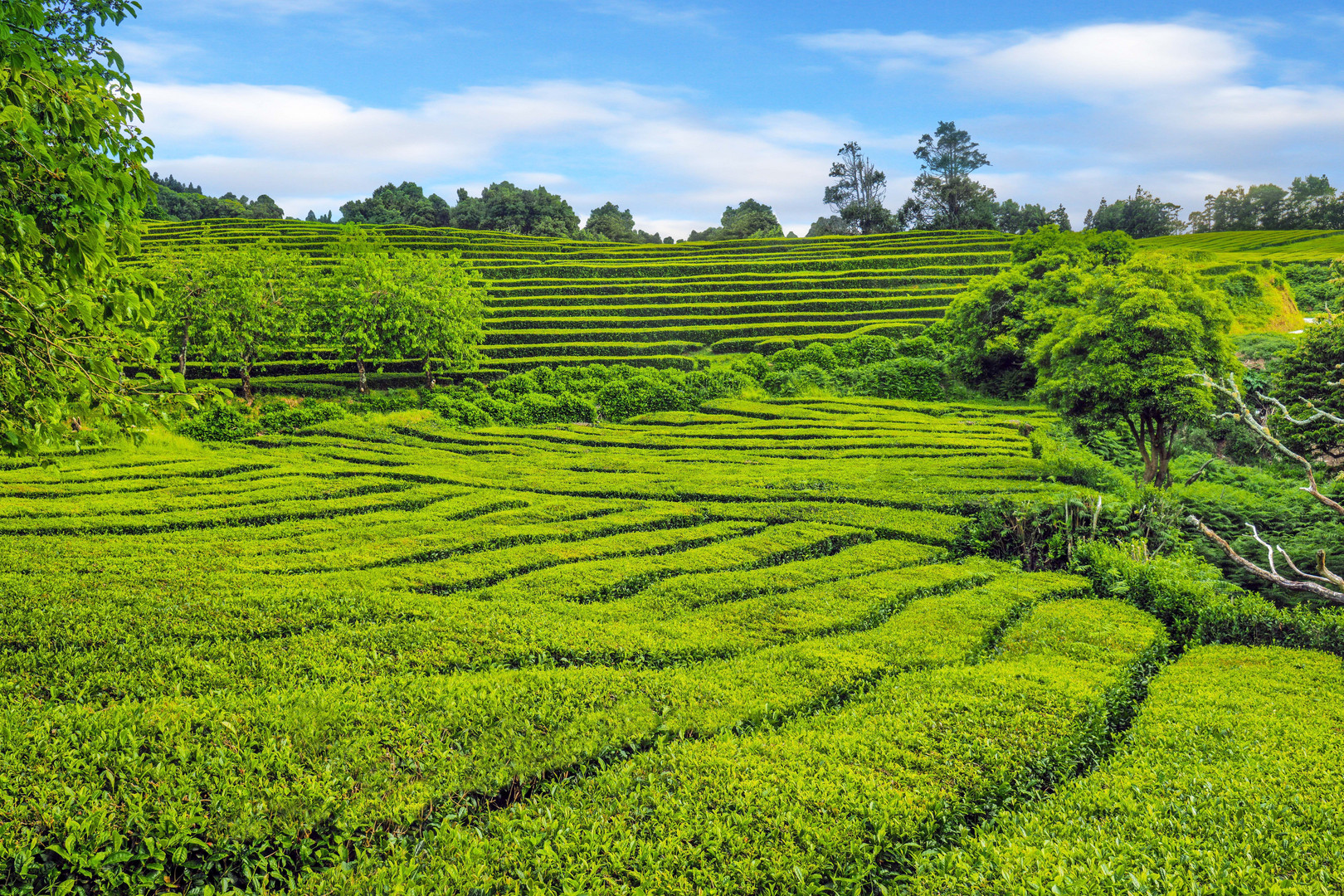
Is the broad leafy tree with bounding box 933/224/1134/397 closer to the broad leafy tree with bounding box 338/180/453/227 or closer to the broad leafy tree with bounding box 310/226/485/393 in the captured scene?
the broad leafy tree with bounding box 310/226/485/393

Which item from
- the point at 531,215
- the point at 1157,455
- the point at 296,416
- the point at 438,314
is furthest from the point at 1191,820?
the point at 531,215

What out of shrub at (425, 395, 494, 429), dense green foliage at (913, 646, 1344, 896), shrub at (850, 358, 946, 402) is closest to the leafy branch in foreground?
dense green foliage at (913, 646, 1344, 896)

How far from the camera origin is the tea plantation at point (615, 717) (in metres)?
4.66

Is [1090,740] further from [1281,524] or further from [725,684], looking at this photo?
[1281,524]

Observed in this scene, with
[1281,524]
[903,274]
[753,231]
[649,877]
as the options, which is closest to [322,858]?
[649,877]

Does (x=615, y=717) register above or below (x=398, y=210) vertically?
below

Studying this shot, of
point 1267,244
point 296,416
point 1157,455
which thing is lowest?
point 296,416

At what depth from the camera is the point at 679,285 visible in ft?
159

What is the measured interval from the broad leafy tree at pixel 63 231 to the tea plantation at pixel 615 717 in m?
2.51

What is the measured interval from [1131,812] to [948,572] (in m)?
6.43

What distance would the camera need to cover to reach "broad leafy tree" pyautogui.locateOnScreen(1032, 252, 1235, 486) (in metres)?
15.1

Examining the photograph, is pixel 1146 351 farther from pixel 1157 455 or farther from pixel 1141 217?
pixel 1141 217

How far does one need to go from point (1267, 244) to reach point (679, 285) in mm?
51211

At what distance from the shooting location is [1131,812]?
16.8ft
